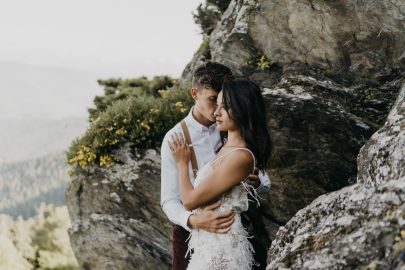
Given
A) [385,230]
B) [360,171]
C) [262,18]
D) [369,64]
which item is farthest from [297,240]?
[262,18]

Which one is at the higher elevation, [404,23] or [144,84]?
[404,23]

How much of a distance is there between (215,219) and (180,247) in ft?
3.78

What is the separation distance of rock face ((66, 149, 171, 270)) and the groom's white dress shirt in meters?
3.77

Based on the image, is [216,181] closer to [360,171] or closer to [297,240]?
[297,240]

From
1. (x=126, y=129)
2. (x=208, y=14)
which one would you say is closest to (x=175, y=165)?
(x=126, y=129)

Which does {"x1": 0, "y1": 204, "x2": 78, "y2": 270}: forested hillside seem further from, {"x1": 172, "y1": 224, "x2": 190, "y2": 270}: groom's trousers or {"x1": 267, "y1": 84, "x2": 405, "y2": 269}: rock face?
{"x1": 267, "y1": 84, "x2": 405, "y2": 269}: rock face

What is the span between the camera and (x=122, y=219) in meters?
8.03

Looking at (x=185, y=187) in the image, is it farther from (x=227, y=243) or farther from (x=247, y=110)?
(x=247, y=110)

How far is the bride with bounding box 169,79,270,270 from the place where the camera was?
3.26 metres

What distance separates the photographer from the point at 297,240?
2.66 meters

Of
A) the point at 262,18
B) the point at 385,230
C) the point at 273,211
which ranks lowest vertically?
the point at 273,211

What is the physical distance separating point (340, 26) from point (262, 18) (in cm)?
171

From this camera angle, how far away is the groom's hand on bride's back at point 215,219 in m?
3.34

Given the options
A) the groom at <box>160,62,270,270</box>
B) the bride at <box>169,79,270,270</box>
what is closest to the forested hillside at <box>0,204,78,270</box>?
the groom at <box>160,62,270,270</box>
